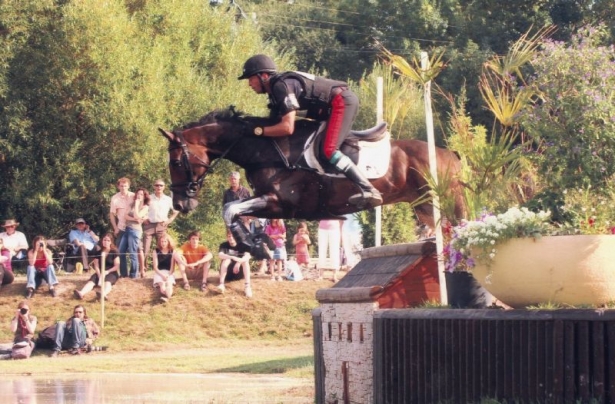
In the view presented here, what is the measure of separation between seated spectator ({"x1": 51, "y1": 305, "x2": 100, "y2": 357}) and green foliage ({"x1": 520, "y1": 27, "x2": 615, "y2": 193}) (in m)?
13.2

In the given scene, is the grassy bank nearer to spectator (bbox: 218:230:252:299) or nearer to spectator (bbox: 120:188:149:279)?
spectator (bbox: 218:230:252:299)

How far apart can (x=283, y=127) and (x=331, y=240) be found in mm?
11394

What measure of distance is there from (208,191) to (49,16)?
6.09 metres

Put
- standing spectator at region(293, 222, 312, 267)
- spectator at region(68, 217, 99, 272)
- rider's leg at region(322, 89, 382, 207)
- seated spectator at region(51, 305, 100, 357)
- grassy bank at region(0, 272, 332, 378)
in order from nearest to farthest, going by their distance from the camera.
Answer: rider's leg at region(322, 89, 382, 207) < seated spectator at region(51, 305, 100, 357) < grassy bank at region(0, 272, 332, 378) < spectator at region(68, 217, 99, 272) < standing spectator at region(293, 222, 312, 267)

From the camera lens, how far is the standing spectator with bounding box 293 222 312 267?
25.2 m

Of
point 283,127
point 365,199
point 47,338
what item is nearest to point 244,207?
point 283,127

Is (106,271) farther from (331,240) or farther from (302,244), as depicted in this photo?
(331,240)

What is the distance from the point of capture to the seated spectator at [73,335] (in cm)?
2088

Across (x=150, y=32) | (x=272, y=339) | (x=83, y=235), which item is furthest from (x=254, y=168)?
(x=150, y=32)

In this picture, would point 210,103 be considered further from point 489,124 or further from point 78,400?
point 78,400

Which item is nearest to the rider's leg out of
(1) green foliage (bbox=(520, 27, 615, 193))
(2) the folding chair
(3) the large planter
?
(1) green foliage (bbox=(520, 27, 615, 193))

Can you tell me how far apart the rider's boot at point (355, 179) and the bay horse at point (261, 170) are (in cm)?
15

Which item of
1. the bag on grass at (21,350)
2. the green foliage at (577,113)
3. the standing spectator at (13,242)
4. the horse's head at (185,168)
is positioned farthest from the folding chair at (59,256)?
the green foliage at (577,113)

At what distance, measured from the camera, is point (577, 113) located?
8.91 m
